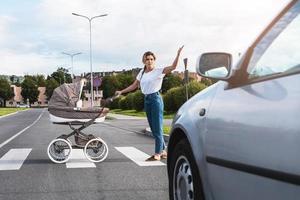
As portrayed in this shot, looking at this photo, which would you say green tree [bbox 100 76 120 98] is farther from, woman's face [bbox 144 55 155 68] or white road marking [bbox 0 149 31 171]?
woman's face [bbox 144 55 155 68]

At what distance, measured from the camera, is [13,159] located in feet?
34.4

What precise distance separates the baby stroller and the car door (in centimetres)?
611

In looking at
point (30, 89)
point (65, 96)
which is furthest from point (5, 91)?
point (65, 96)

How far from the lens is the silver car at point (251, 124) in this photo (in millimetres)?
2729

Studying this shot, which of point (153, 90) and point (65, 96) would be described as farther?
point (65, 96)

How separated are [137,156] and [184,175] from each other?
673cm

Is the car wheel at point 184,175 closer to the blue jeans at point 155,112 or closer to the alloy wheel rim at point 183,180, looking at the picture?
the alloy wheel rim at point 183,180

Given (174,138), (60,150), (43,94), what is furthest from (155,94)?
(43,94)

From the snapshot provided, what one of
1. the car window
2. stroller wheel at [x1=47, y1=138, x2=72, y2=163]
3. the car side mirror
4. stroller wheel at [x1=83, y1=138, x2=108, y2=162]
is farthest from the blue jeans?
the car window

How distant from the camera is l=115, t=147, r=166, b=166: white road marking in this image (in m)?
9.55

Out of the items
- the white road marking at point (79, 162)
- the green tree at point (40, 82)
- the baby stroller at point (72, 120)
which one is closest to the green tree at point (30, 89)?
the green tree at point (40, 82)

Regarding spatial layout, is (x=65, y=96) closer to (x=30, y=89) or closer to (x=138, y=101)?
(x=138, y=101)

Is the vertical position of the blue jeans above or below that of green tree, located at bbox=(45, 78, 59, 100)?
above

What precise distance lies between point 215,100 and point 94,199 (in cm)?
294
